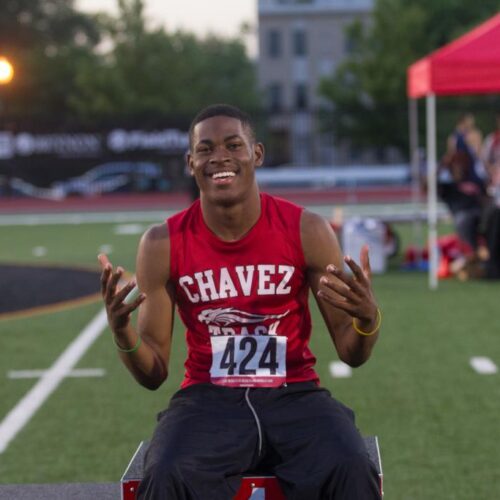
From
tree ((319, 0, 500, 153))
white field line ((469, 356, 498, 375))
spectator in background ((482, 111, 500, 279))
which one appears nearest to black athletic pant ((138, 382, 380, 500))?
white field line ((469, 356, 498, 375))

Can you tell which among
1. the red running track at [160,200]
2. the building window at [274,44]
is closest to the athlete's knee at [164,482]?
the red running track at [160,200]

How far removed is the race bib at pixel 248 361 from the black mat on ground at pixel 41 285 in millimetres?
7362

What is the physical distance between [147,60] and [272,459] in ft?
148

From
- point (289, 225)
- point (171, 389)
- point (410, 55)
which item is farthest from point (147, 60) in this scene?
point (289, 225)

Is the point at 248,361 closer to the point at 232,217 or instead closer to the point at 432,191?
the point at 232,217

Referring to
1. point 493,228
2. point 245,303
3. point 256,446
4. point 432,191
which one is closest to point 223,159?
point 245,303

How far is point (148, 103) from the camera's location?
154 feet

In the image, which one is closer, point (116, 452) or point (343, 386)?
point (116, 452)

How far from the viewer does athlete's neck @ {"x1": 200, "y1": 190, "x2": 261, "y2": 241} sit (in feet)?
13.7

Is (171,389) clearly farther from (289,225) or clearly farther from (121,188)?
(121,188)

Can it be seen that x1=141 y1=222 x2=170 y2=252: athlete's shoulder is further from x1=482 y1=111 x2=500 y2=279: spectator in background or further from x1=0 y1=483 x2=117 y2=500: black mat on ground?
x1=482 y1=111 x2=500 y2=279: spectator in background

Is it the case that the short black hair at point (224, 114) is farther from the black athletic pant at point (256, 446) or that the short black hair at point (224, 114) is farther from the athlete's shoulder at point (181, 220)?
the black athletic pant at point (256, 446)

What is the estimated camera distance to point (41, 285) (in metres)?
13.1

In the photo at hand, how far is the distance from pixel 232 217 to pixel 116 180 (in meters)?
32.5
